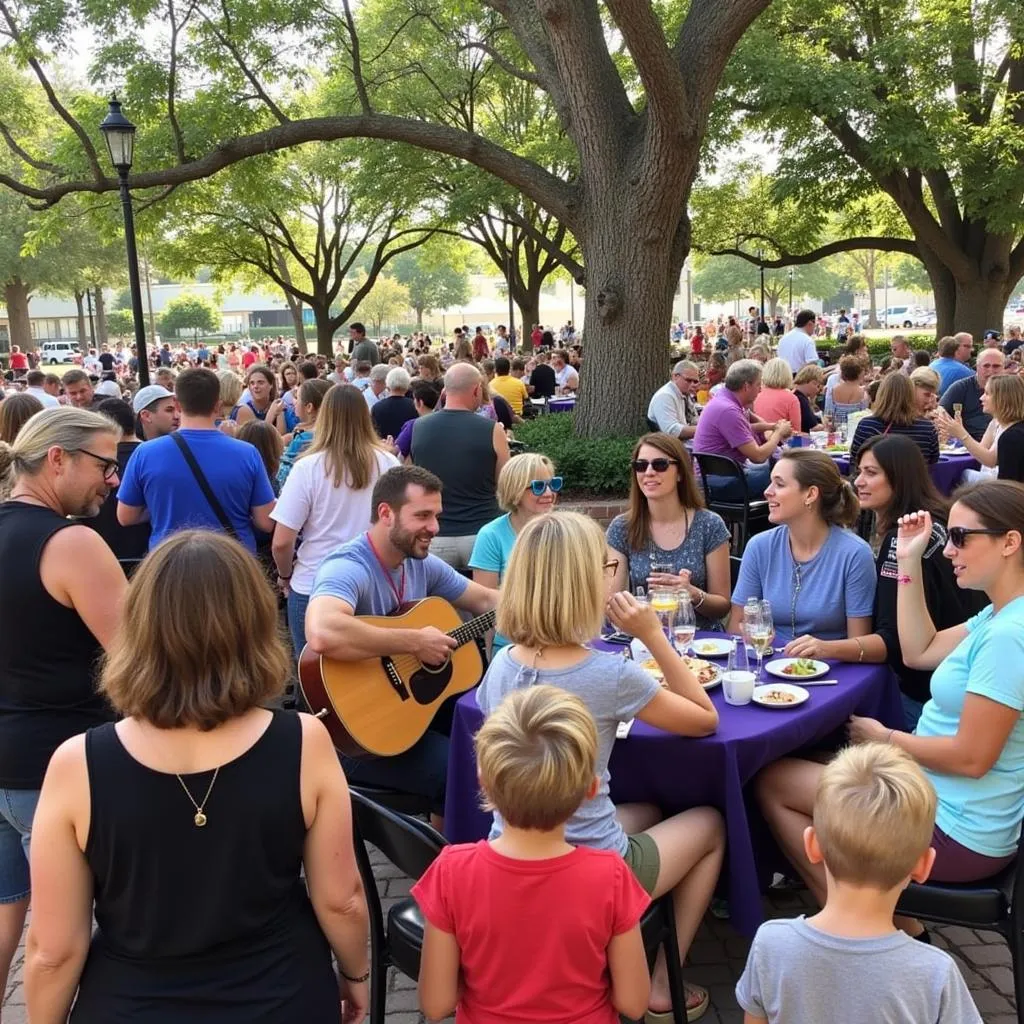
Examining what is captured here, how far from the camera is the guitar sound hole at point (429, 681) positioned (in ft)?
12.5

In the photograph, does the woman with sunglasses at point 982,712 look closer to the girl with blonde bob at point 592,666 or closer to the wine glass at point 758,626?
the wine glass at point 758,626

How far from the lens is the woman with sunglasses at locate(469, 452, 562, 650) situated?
180 inches

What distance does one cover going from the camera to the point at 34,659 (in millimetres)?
2744

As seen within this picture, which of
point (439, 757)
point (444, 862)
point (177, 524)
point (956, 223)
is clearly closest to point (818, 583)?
point (439, 757)

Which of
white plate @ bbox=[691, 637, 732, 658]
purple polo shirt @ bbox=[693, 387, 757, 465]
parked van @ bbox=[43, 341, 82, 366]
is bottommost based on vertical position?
white plate @ bbox=[691, 637, 732, 658]

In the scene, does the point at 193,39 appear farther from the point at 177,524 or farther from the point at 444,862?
the point at 444,862

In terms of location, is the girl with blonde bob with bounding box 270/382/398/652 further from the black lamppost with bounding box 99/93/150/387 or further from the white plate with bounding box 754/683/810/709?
the black lamppost with bounding box 99/93/150/387

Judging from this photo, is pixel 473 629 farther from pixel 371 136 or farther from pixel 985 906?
pixel 371 136

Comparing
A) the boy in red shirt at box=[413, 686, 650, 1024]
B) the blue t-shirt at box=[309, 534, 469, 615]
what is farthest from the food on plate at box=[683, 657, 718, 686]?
the boy in red shirt at box=[413, 686, 650, 1024]

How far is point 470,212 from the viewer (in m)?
21.0

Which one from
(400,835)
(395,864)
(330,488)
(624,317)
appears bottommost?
(395,864)

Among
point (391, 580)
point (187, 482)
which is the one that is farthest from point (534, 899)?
point (187, 482)

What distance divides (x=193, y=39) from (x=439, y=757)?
11638 mm

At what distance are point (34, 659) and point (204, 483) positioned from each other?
2119mm
